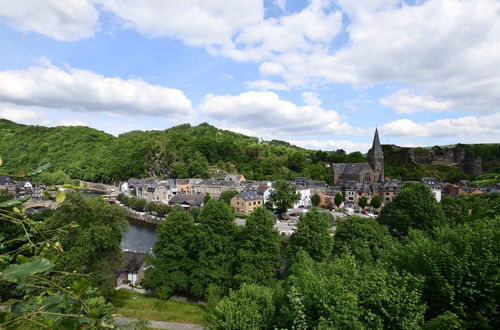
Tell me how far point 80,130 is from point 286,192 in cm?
11419

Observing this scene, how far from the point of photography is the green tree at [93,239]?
48.7 feet

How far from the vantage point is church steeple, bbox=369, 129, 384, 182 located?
60938mm

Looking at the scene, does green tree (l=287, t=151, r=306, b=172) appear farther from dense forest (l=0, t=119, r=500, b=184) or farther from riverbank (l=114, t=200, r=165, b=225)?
riverbank (l=114, t=200, r=165, b=225)

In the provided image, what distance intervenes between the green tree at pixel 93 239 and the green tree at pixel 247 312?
28.1 ft

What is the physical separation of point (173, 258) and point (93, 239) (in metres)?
4.99

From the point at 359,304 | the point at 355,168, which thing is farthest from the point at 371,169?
the point at 359,304

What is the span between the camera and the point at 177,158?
Result: 8806 centimetres

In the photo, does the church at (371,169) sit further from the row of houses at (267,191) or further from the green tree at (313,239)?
the green tree at (313,239)

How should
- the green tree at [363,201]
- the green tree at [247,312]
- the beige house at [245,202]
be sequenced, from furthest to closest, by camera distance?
the green tree at [363,201], the beige house at [245,202], the green tree at [247,312]

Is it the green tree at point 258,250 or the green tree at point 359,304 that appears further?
the green tree at point 258,250

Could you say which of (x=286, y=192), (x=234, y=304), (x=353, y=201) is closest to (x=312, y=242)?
(x=234, y=304)

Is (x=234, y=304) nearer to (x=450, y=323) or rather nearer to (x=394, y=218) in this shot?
(x=450, y=323)

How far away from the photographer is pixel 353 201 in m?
51.7

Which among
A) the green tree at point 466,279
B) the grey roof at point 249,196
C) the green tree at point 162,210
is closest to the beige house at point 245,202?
the grey roof at point 249,196
